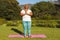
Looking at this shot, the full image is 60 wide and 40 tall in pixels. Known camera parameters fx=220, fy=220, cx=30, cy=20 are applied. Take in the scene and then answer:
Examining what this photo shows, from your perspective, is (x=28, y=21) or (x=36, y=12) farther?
(x=36, y=12)

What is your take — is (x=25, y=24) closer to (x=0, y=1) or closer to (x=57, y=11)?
(x=0, y=1)

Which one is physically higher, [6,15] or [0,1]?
[0,1]

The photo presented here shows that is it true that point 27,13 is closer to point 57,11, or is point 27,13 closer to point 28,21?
point 28,21

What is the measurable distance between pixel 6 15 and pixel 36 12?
6580 mm

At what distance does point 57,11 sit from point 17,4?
7.06 m

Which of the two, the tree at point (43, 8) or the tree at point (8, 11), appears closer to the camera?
the tree at point (8, 11)

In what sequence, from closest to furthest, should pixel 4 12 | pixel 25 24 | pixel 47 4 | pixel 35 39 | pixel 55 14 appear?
pixel 35 39
pixel 25 24
pixel 4 12
pixel 55 14
pixel 47 4

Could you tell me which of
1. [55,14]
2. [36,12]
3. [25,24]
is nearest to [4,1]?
[36,12]

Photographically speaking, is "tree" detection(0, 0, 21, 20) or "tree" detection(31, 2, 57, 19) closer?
"tree" detection(0, 0, 21, 20)

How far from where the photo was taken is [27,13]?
12.1 m

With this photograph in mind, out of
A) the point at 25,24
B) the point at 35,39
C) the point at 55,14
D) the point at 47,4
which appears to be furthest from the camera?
the point at 47,4

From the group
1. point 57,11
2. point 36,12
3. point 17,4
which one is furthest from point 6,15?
point 57,11

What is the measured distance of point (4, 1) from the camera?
35.9 metres

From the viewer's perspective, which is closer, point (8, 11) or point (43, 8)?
point (8, 11)
